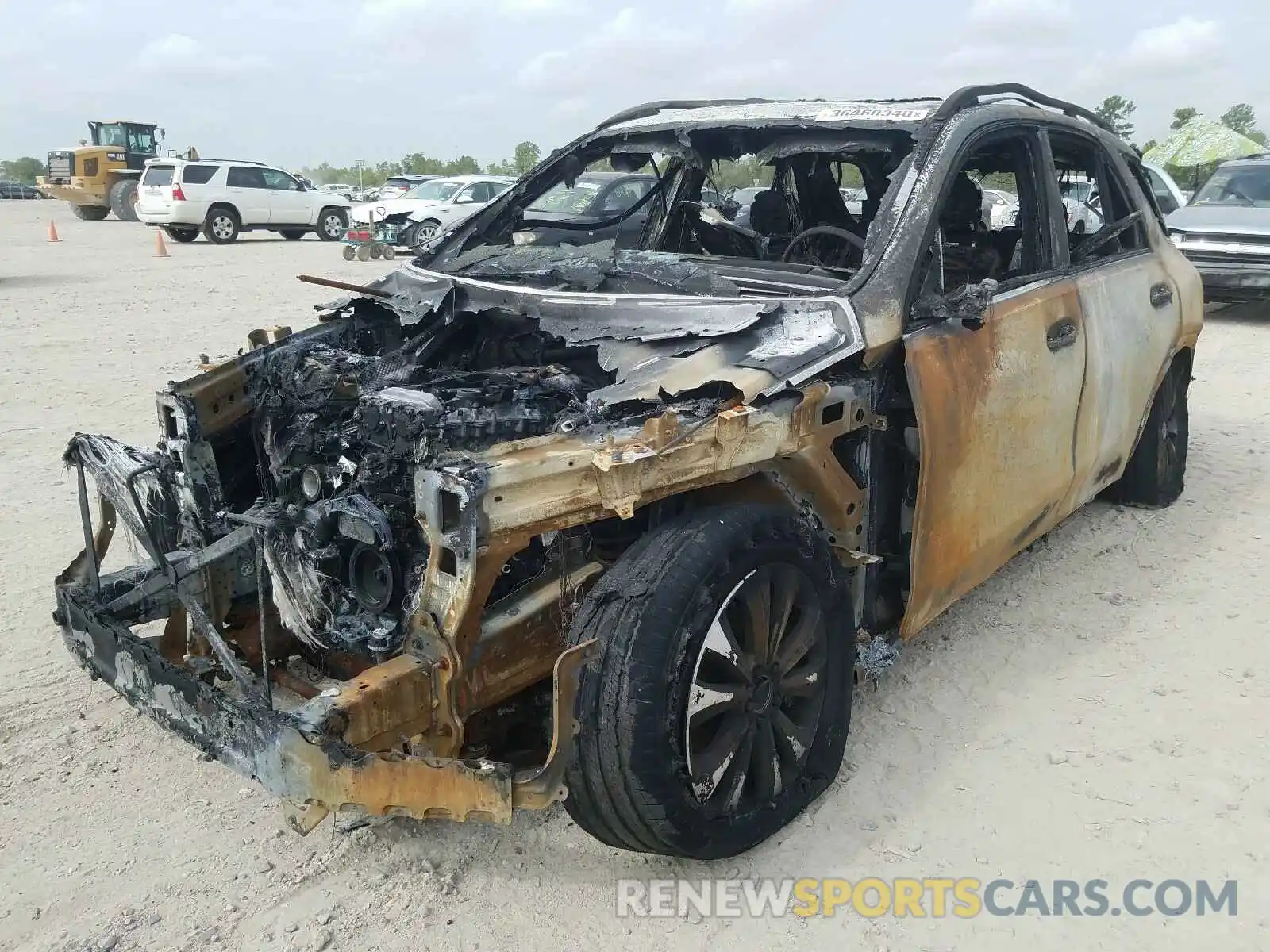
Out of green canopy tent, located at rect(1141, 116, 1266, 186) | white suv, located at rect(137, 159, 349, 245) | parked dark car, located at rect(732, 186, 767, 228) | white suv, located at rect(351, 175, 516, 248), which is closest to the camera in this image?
parked dark car, located at rect(732, 186, 767, 228)

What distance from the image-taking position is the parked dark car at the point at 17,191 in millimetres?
46750

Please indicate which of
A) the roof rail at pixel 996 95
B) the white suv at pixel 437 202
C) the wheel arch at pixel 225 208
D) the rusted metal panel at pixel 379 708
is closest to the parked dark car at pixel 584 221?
the roof rail at pixel 996 95

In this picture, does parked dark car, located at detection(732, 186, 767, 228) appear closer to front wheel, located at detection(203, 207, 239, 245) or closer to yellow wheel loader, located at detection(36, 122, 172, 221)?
front wheel, located at detection(203, 207, 239, 245)

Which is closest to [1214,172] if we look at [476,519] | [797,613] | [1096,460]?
[1096,460]

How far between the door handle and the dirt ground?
111 cm

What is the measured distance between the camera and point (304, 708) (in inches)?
86.3

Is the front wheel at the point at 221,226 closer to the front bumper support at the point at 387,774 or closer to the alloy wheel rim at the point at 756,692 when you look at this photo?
the front bumper support at the point at 387,774

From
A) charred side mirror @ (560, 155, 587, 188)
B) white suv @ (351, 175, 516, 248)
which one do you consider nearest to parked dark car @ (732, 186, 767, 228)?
charred side mirror @ (560, 155, 587, 188)

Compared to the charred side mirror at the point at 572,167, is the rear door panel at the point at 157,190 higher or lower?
higher

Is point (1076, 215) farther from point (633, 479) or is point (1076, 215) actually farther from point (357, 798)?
point (357, 798)

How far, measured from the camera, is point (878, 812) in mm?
2791

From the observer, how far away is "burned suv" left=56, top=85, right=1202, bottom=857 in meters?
2.22

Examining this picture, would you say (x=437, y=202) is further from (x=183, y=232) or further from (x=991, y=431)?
(x=991, y=431)

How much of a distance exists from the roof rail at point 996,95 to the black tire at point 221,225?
20.3 meters
